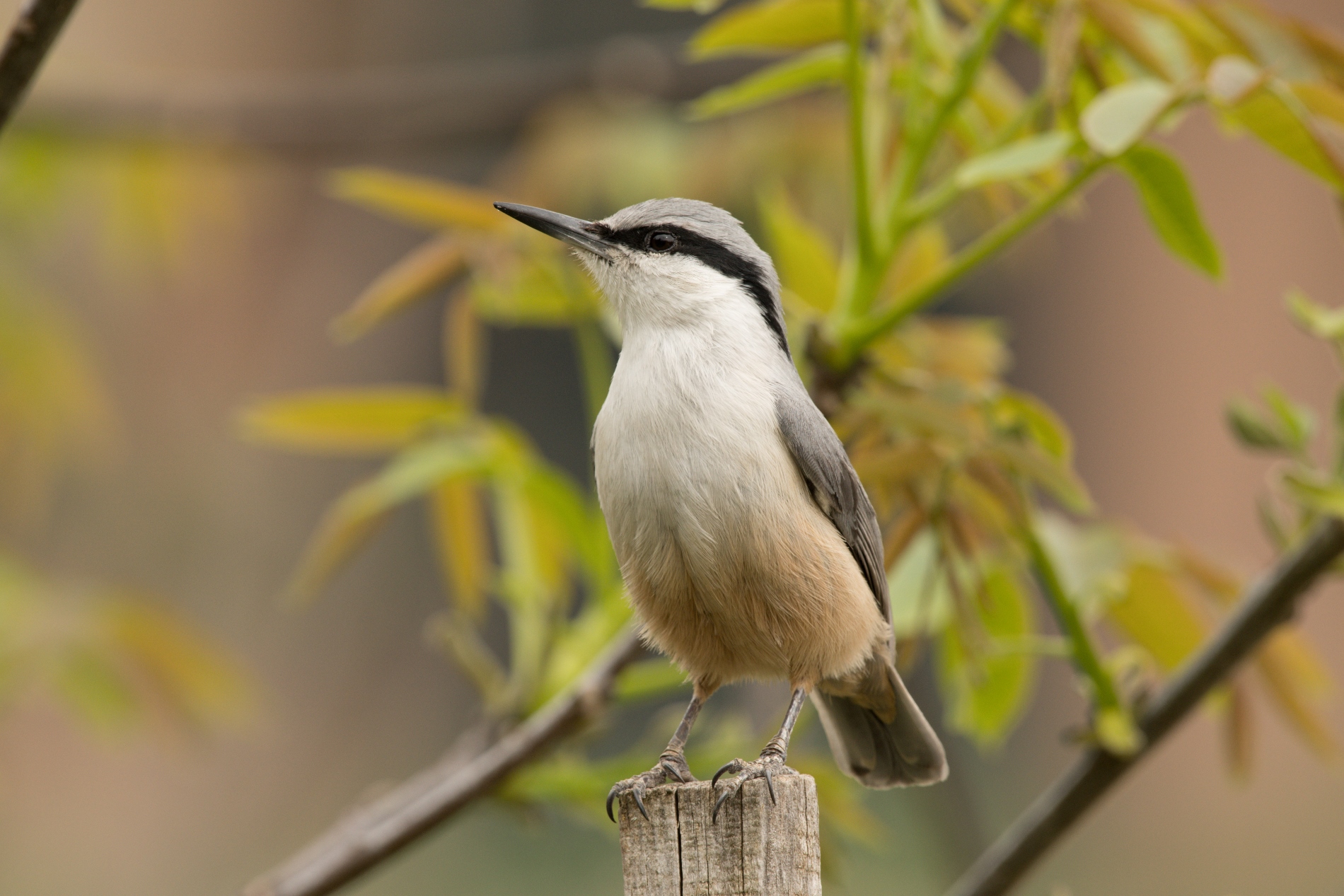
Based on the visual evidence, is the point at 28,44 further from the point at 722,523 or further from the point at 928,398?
the point at 928,398

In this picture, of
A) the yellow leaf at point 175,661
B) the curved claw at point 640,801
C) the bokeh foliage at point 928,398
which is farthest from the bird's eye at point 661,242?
the yellow leaf at point 175,661

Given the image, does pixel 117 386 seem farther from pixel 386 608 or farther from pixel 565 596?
pixel 565 596

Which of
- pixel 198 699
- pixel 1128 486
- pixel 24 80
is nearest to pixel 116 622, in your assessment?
pixel 198 699

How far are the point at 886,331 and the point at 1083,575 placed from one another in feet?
1.80

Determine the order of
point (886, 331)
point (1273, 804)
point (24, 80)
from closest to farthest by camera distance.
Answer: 1. point (24, 80)
2. point (886, 331)
3. point (1273, 804)

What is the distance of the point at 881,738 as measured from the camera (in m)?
2.50

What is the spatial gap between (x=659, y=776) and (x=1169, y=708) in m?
0.94

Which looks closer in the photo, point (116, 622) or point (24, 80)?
point (24, 80)

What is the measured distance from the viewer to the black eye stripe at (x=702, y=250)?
2.35 metres

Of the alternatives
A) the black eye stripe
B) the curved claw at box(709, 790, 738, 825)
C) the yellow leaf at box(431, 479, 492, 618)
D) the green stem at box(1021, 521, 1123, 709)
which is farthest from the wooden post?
the black eye stripe

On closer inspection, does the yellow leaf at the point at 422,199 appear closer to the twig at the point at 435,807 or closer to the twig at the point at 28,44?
the twig at the point at 28,44

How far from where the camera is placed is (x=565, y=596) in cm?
243

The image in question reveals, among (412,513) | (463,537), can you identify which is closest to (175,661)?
(463,537)

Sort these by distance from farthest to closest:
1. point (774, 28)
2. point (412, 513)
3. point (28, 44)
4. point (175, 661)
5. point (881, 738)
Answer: point (412, 513), point (175, 661), point (881, 738), point (774, 28), point (28, 44)
